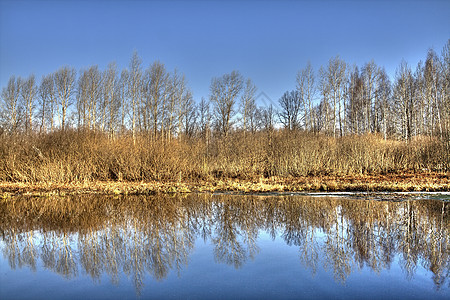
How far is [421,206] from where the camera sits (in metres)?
11.6

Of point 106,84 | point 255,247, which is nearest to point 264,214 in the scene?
point 255,247

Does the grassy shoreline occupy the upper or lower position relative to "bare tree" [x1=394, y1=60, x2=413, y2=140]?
lower

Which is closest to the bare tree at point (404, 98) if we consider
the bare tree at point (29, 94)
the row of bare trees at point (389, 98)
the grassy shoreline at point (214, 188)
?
the row of bare trees at point (389, 98)

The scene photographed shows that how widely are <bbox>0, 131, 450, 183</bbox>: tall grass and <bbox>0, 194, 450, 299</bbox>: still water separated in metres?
8.81

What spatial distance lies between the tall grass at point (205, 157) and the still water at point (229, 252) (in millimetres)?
8812

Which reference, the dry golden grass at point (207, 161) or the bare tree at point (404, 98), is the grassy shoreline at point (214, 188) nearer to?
the dry golden grass at point (207, 161)

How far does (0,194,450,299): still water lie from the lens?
5.20m

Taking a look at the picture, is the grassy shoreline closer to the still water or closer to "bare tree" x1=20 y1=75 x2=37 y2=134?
the still water

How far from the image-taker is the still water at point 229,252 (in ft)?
17.0

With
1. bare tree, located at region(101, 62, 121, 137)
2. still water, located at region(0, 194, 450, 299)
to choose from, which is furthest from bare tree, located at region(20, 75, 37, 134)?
still water, located at region(0, 194, 450, 299)

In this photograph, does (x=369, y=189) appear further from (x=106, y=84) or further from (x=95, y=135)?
(x=106, y=84)

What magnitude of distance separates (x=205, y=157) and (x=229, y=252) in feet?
49.5

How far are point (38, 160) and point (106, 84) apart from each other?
76.1 ft

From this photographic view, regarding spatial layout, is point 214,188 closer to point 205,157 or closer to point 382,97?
point 205,157
